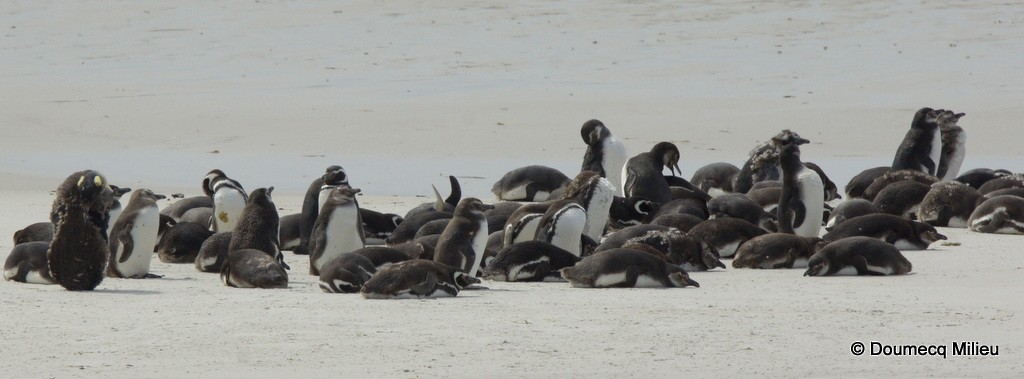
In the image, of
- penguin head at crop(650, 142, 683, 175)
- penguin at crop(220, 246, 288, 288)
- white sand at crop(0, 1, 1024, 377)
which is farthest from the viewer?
penguin head at crop(650, 142, 683, 175)

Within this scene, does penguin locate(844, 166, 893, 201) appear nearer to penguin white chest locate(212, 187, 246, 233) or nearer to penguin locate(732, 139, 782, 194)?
penguin locate(732, 139, 782, 194)

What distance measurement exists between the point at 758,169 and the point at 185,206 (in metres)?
4.82

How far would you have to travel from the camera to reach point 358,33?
28656mm

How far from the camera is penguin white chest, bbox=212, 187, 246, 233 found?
34.8ft

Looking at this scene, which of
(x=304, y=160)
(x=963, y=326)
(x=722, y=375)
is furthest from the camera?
(x=304, y=160)

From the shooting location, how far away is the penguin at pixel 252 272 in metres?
7.94

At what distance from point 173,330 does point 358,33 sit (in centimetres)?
2271

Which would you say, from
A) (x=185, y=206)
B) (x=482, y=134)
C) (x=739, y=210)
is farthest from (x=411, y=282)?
(x=482, y=134)

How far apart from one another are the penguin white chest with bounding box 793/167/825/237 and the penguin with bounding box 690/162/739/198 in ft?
8.76

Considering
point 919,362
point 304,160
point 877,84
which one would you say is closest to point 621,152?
point 304,160

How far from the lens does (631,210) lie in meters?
10.8

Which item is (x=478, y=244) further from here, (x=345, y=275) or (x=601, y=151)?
Result: (x=601, y=151)

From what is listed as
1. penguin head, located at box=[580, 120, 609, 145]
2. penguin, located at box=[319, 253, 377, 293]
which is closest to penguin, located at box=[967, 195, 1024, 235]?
penguin head, located at box=[580, 120, 609, 145]

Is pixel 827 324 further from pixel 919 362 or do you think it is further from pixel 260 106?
pixel 260 106
